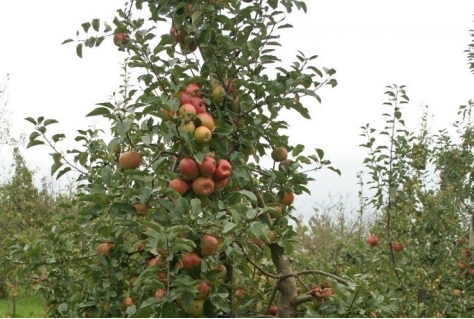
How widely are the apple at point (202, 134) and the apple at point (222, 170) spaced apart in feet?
0.30

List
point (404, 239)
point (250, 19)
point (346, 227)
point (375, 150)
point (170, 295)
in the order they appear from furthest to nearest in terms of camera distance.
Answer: point (346, 227), point (404, 239), point (375, 150), point (250, 19), point (170, 295)

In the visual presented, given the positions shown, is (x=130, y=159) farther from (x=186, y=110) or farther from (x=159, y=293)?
(x=159, y=293)

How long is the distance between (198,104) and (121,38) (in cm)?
50

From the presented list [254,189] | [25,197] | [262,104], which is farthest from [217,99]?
[25,197]

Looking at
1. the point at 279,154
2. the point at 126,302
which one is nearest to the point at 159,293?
the point at 126,302

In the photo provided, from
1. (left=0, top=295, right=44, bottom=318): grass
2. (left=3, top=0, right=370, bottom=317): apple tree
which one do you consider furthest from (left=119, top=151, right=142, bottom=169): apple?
(left=0, top=295, right=44, bottom=318): grass

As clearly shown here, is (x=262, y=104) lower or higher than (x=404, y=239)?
higher

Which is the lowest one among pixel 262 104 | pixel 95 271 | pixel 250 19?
pixel 95 271

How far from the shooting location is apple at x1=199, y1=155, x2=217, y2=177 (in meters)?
2.08

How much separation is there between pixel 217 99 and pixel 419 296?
108 inches

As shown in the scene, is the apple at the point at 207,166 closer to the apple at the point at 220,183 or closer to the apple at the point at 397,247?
the apple at the point at 220,183

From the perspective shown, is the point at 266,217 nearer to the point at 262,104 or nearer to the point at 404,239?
the point at 262,104

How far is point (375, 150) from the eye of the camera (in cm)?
441

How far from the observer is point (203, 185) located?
82.9 inches
